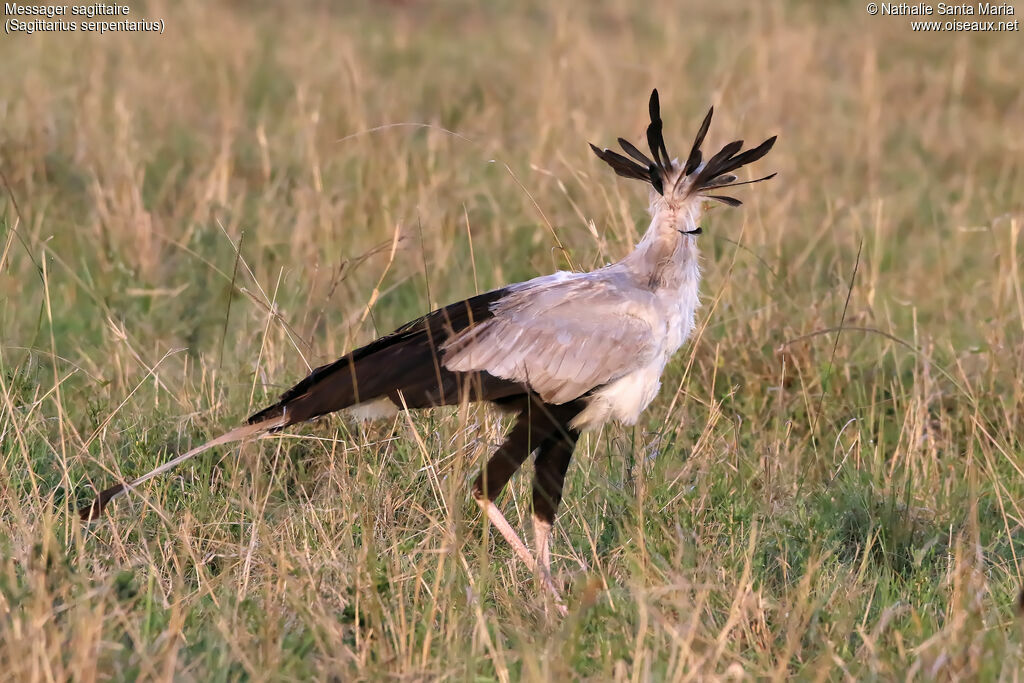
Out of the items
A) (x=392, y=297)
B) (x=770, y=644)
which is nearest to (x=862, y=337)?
(x=392, y=297)

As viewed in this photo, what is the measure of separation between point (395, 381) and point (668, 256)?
74 cm

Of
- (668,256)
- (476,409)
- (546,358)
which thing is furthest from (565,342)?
(476,409)

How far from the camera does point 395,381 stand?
312cm

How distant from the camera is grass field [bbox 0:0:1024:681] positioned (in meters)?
2.67

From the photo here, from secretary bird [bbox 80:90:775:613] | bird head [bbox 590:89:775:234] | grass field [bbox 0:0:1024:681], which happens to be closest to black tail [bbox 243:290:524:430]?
secretary bird [bbox 80:90:775:613]

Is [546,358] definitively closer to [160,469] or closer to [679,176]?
[679,176]

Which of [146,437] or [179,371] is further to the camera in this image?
[179,371]

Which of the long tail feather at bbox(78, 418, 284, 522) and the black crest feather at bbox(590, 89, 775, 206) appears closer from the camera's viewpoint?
the long tail feather at bbox(78, 418, 284, 522)

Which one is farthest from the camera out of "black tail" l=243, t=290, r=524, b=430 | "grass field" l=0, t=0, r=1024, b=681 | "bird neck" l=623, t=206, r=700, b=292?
"bird neck" l=623, t=206, r=700, b=292

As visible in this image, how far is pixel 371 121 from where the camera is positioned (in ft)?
23.2

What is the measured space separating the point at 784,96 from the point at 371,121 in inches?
96.8

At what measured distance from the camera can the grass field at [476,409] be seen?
8.77 ft

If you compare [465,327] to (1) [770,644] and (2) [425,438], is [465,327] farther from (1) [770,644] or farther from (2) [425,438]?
(1) [770,644]

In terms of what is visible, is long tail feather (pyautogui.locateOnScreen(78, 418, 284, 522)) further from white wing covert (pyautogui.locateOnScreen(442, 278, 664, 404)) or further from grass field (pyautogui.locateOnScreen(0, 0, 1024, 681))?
white wing covert (pyautogui.locateOnScreen(442, 278, 664, 404))
